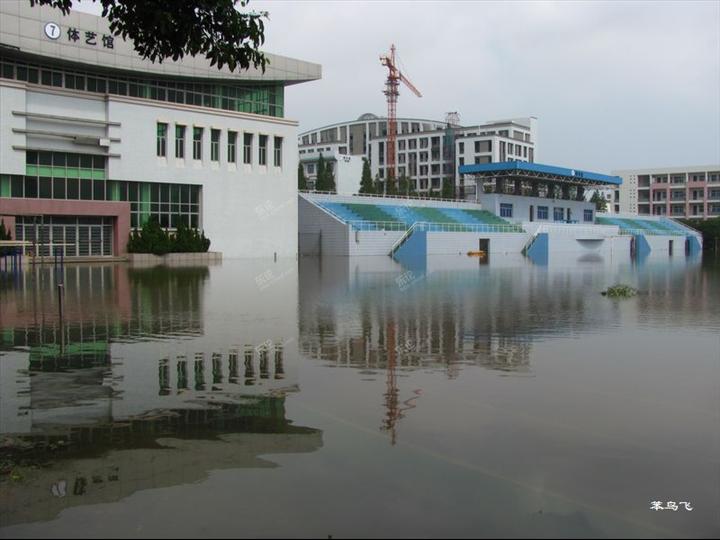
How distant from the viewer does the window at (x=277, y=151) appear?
50938 mm

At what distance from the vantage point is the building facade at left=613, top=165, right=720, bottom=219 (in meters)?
114

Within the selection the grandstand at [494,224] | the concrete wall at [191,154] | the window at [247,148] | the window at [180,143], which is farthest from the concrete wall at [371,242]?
the window at [180,143]

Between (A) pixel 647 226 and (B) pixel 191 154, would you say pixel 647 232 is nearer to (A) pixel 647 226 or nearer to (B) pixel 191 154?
(A) pixel 647 226

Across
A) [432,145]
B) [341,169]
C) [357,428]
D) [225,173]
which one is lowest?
[357,428]

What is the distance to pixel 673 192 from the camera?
117 metres

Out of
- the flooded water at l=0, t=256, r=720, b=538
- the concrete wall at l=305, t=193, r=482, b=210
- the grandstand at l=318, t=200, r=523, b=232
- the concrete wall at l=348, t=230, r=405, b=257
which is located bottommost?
the flooded water at l=0, t=256, r=720, b=538

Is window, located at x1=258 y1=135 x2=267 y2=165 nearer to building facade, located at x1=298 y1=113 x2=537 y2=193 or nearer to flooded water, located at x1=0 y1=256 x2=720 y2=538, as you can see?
flooded water, located at x1=0 y1=256 x2=720 y2=538

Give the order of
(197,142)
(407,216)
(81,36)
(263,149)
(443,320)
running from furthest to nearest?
1. (407,216)
2. (263,149)
3. (197,142)
4. (81,36)
5. (443,320)

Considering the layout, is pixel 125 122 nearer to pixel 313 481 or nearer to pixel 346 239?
pixel 346 239

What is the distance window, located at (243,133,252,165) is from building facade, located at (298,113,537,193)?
5422 centimetres

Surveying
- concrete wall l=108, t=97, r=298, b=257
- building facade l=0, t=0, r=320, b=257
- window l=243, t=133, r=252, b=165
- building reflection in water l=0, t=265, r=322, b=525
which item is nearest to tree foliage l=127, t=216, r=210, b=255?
building facade l=0, t=0, r=320, b=257

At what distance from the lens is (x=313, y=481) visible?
5117 millimetres

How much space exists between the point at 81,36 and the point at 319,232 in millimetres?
20716

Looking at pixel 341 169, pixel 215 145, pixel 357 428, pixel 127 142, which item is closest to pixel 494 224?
pixel 215 145
